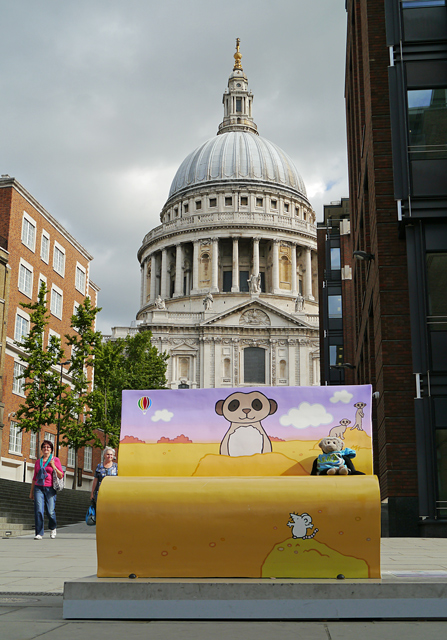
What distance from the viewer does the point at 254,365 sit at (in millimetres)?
92188

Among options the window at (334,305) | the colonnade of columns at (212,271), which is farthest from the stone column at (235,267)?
the window at (334,305)

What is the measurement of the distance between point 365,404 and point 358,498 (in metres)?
0.93

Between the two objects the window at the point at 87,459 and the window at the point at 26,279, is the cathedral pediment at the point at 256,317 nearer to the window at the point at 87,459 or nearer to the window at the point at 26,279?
Answer: the window at the point at 87,459

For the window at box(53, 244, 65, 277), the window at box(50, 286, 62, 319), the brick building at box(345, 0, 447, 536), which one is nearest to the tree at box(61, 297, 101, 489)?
the window at box(50, 286, 62, 319)

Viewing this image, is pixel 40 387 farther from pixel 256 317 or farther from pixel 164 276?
pixel 164 276

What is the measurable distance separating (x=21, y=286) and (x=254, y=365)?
5110 centimetres

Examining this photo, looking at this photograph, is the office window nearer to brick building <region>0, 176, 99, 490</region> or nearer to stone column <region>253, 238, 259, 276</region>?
brick building <region>0, 176, 99, 490</region>

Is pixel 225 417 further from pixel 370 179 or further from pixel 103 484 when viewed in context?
pixel 370 179

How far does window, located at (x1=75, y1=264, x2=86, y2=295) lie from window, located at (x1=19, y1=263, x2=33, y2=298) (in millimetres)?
9149

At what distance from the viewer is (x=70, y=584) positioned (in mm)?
6500

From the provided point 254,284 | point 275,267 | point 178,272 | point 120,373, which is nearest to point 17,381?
point 120,373

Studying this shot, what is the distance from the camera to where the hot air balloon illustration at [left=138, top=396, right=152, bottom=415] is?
290 inches

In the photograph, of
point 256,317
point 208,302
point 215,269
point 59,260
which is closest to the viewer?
point 59,260

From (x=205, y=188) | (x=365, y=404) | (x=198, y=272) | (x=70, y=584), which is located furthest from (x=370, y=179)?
(x=205, y=188)
